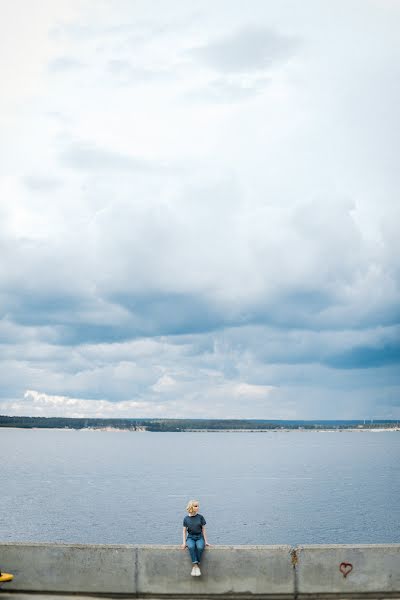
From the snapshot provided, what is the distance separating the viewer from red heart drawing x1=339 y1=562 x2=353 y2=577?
35.5 feet

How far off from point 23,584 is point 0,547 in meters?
0.74

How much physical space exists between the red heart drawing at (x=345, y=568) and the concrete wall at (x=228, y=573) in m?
0.02

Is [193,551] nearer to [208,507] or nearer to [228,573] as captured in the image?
[228,573]

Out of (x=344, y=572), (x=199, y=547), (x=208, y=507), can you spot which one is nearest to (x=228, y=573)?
(x=199, y=547)

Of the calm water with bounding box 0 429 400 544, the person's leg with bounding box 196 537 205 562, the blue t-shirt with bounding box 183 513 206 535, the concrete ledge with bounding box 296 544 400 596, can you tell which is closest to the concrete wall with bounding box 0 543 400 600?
the concrete ledge with bounding box 296 544 400 596

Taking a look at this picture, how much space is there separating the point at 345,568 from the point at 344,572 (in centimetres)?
7

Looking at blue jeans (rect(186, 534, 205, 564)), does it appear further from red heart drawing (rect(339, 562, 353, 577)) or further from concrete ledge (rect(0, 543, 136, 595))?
red heart drawing (rect(339, 562, 353, 577))

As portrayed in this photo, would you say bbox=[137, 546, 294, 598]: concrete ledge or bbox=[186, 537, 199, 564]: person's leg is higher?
bbox=[186, 537, 199, 564]: person's leg

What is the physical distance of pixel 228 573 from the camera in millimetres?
10859

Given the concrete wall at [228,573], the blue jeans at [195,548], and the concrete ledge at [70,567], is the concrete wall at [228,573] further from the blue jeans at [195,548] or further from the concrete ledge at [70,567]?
the blue jeans at [195,548]

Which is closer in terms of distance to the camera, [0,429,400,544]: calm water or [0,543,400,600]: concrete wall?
[0,543,400,600]: concrete wall

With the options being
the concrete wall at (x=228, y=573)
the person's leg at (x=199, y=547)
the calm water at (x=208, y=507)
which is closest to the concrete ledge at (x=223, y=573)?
the concrete wall at (x=228, y=573)

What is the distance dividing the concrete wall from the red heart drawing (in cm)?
2

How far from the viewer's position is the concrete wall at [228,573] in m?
10.8
